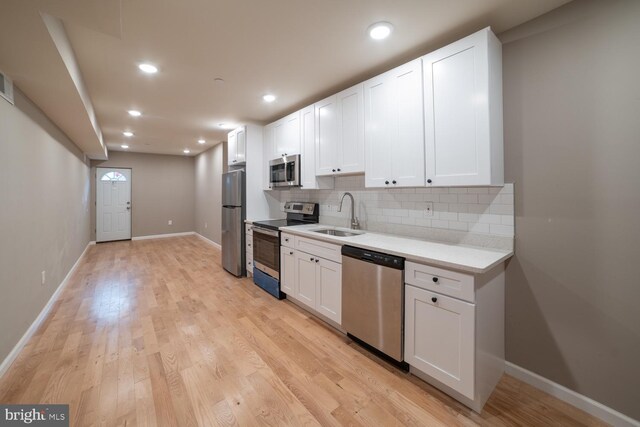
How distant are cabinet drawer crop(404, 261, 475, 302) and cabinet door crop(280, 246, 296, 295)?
1.51 metres

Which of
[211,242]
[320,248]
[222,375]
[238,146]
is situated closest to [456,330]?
[320,248]

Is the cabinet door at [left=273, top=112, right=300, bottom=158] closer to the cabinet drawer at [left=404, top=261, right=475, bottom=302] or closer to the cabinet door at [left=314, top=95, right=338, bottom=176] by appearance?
the cabinet door at [left=314, top=95, right=338, bottom=176]

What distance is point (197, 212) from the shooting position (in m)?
8.00

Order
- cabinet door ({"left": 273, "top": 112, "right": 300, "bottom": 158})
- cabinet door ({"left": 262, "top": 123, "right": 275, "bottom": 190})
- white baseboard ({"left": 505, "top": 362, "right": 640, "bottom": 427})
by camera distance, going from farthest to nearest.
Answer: cabinet door ({"left": 262, "top": 123, "right": 275, "bottom": 190}), cabinet door ({"left": 273, "top": 112, "right": 300, "bottom": 158}), white baseboard ({"left": 505, "top": 362, "right": 640, "bottom": 427})

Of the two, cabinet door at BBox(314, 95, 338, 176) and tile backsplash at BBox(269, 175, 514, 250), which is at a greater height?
cabinet door at BBox(314, 95, 338, 176)

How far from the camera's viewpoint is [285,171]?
3.59m

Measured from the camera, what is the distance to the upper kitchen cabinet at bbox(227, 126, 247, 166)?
4176 mm

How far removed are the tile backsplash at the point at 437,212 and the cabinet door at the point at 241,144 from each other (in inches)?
68.0

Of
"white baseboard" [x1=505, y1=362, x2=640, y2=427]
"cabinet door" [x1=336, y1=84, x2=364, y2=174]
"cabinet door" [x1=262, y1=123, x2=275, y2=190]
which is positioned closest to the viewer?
"white baseboard" [x1=505, y1=362, x2=640, y2=427]

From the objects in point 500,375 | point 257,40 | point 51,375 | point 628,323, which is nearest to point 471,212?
point 628,323

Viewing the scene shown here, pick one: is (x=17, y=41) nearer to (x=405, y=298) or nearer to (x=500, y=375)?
(x=405, y=298)

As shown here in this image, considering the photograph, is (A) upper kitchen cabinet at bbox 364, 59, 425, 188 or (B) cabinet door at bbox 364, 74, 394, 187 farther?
(B) cabinet door at bbox 364, 74, 394, 187

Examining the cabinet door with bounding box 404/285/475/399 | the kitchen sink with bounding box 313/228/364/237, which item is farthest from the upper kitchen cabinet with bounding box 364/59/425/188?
the cabinet door with bounding box 404/285/475/399

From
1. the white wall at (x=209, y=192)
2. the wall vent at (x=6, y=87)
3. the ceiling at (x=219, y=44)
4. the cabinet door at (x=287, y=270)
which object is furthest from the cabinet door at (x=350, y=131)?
the white wall at (x=209, y=192)
